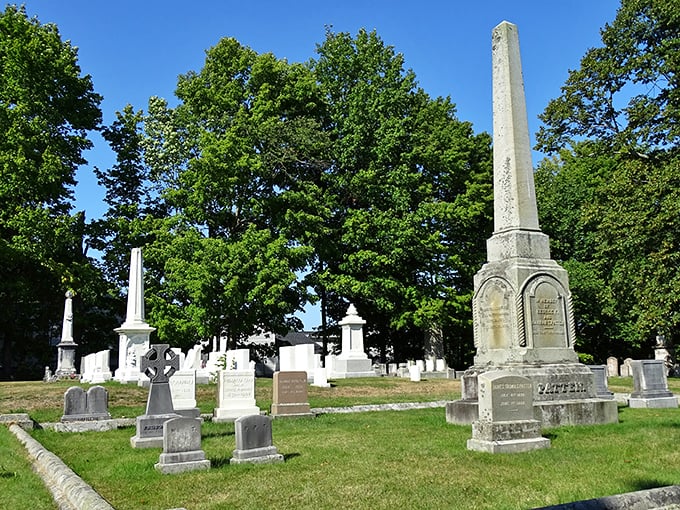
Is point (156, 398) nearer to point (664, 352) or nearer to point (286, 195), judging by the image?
point (286, 195)

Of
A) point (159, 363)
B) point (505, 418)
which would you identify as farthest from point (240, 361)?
point (505, 418)

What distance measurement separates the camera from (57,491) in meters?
6.74

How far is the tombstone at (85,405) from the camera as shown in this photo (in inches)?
501

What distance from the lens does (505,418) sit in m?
8.50

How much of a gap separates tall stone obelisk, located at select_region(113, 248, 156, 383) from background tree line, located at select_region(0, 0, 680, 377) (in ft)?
9.50

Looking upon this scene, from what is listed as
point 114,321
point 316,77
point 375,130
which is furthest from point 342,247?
point 114,321

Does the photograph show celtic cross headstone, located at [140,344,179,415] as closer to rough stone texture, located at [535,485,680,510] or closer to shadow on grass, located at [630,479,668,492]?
shadow on grass, located at [630,479,668,492]

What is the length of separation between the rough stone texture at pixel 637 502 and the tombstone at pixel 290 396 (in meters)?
9.69

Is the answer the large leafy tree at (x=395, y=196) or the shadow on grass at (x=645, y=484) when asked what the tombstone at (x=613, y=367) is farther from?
the shadow on grass at (x=645, y=484)

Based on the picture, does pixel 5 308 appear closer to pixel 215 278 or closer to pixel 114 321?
pixel 114 321

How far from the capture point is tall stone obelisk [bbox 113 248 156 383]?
71.5 ft

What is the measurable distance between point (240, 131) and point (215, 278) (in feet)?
25.8

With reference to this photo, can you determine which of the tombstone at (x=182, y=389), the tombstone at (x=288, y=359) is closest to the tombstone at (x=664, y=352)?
the tombstone at (x=288, y=359)

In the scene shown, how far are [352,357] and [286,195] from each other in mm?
8189
